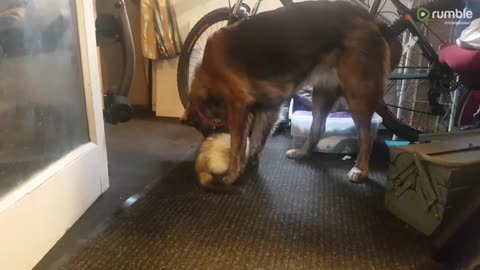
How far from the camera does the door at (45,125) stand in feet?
3.16

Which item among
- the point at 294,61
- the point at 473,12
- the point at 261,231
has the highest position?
the point at 473,12

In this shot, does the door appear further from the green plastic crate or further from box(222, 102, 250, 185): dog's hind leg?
the green plastic crate

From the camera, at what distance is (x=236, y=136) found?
62.7 inches

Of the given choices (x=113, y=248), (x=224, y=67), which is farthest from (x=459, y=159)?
(x=113, y=248)

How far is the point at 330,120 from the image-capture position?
2.10 metres

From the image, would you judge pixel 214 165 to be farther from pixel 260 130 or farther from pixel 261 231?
pixel 261 231

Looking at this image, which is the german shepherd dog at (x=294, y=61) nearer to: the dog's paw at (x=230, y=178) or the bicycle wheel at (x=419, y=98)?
the dog's paw at (x=230, y=178)

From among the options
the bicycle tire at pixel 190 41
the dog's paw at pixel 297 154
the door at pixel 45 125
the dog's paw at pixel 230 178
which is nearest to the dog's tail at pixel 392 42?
the dog's paw at pixel 297 154

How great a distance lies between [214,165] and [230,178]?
0.29ft

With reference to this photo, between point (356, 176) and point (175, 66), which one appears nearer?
point (356, 176)

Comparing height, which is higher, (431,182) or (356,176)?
(431,182)

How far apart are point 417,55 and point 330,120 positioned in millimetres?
590

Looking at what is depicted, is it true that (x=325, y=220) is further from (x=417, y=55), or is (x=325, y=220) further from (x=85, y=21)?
(x=417, y=55)

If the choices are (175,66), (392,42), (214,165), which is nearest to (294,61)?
(392,42)
